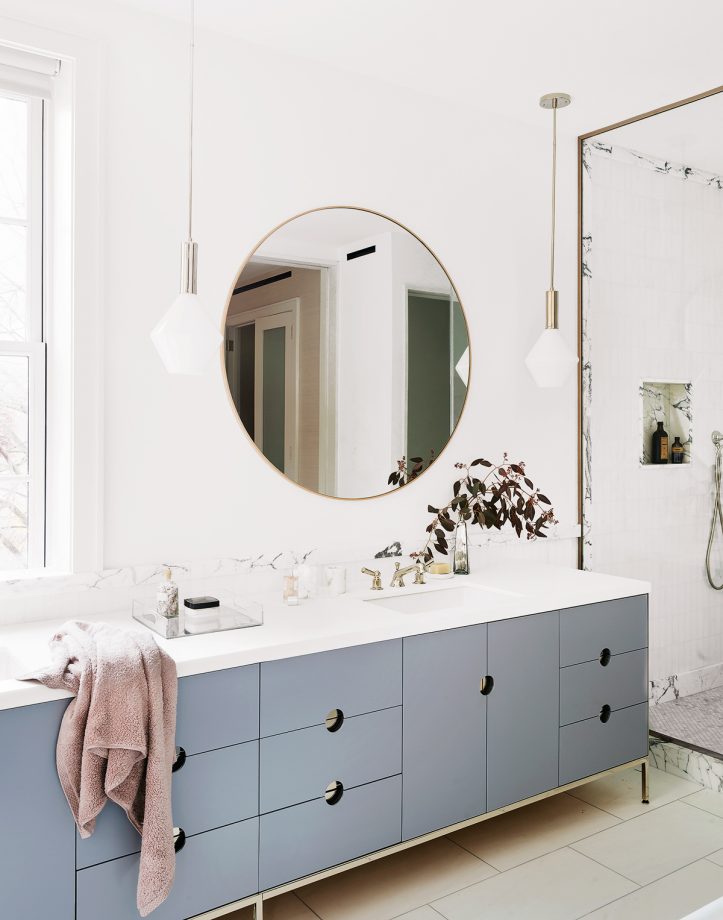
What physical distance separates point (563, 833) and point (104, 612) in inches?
62.3

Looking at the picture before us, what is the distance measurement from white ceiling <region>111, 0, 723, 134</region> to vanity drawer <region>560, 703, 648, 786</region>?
6.99 feet

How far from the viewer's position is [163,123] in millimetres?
2301

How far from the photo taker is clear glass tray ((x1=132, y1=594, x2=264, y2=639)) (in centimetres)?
199

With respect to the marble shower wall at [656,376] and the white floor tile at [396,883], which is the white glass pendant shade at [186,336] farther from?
the marble shower wall at [656,376]

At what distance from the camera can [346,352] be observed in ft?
8.69

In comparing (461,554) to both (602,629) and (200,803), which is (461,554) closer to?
(602,629)

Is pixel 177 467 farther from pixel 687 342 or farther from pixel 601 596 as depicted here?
pixel 687 342

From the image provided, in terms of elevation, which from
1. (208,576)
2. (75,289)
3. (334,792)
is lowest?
(334,792)

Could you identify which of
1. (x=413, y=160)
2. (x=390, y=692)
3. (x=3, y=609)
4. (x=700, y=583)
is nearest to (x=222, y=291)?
(x=413, y=160)

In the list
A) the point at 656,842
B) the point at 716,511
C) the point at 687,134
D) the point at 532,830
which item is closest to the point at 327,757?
the point at 532,830

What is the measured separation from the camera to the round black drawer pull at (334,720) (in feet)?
6.68

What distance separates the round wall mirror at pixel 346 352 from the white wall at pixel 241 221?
6 cm

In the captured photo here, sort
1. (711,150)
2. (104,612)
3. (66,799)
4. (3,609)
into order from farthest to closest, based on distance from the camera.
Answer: (711,150)
(104,612)
(3,609)
(66,799)

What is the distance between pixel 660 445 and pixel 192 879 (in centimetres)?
216
